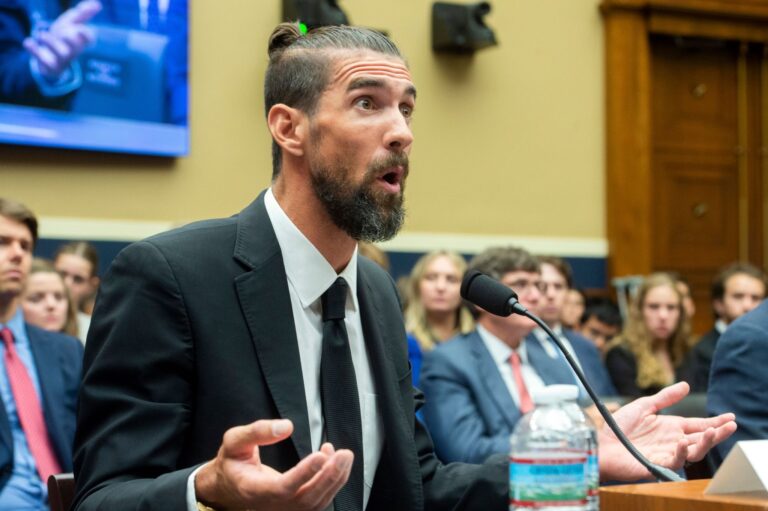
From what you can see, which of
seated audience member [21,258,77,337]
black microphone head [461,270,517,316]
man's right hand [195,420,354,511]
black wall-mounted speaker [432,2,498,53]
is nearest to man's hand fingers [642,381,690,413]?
black microphone head [461,270,517,316]

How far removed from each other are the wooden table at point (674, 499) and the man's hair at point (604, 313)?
502 cm

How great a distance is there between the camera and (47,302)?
4094mm

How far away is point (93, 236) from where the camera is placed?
5.60 m

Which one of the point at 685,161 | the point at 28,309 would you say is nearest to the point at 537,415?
the point at 28,309

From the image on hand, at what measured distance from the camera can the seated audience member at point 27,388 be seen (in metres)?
3.16

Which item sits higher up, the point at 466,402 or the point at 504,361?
the point at 504,361

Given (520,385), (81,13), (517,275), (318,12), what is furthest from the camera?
(318,12)

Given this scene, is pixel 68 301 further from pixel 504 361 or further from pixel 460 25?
pixel 460 25

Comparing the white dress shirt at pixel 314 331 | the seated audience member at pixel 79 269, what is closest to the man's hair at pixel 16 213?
the seated audience member at pixel 79 269

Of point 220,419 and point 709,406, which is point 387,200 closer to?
point 220,419

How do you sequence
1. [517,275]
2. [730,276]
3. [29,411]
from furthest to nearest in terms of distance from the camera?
1. [730,276]
2. [517,275]
3. [29,411]

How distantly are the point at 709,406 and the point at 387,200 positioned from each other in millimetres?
1123

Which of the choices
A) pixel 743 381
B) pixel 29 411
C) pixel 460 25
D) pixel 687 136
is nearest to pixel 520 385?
pixel 743 381

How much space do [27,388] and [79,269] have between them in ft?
5.41
